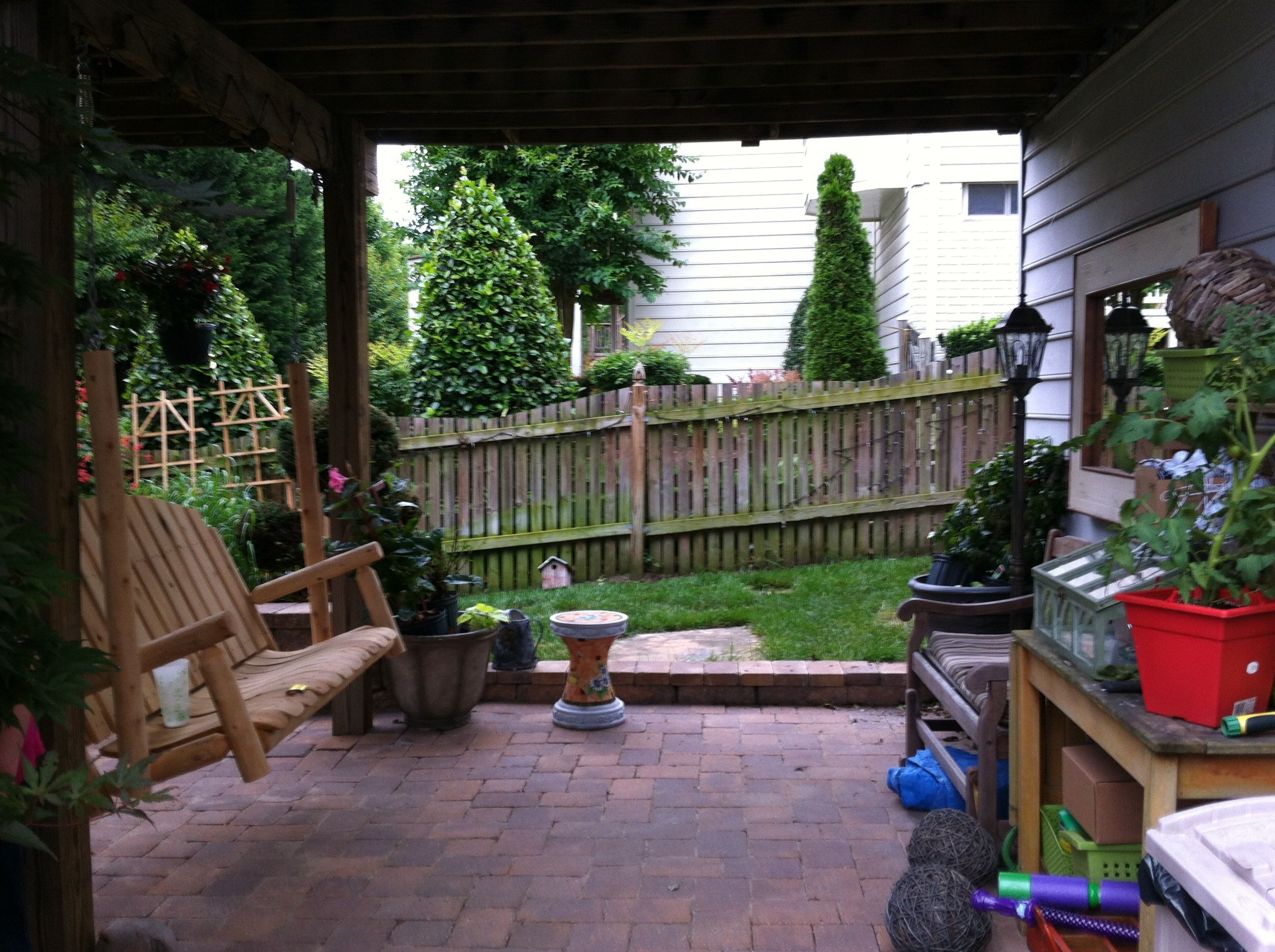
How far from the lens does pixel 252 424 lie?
9188 mm

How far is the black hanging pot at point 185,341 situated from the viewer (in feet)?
13.3

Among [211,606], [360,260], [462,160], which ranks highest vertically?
[462,160]

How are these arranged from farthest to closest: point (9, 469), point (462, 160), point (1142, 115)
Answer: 1. point (462, 160)
2. point (1142, 115)
3. point (9, 469)

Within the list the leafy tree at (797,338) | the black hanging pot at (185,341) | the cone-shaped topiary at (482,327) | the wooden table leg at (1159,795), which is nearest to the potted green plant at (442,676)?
the black hanging pot at (185,341)

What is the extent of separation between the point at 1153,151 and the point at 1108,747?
228cm

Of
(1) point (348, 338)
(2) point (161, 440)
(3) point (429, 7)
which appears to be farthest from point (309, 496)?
(2) point (161, 440)

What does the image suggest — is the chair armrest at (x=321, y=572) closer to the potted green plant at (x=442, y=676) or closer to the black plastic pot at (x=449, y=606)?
the potted green plant at (x=442, y=676)

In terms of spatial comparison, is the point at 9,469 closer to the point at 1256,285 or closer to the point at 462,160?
the point at 1256,285

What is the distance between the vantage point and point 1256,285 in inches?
102

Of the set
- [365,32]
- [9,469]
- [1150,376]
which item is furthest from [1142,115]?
[9,469]

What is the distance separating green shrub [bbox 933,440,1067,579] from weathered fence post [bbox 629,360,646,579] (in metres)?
3.17

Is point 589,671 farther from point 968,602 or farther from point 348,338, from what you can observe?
point 348,338

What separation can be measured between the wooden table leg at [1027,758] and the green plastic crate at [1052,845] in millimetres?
18

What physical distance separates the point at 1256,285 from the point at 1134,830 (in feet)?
4.41
